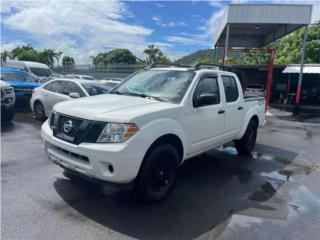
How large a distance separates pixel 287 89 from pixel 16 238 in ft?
89.5

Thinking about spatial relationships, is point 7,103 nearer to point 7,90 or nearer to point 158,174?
point 7,90

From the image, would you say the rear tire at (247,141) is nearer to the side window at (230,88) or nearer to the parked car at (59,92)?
the side window at (230,88)

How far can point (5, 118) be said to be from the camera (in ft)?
31.1

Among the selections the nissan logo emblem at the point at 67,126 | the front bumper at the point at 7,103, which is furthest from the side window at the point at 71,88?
the nissan logo emblem at the point at 67,126

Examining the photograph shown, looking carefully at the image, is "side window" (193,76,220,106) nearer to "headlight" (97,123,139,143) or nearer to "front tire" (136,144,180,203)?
"front tire" (136,144,180,203)

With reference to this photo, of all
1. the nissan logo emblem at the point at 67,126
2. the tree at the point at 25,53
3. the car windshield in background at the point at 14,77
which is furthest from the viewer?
the tree at the point at 25,53

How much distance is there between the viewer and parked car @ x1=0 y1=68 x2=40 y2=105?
462 inches

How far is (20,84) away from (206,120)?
31.0 feet

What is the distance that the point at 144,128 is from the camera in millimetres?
3742

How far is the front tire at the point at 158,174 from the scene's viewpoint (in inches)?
151

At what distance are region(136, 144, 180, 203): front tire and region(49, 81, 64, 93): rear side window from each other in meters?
6.45

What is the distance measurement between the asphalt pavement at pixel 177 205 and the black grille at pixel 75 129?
35.6 inches

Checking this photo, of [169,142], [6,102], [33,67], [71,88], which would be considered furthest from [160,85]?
[33,67]

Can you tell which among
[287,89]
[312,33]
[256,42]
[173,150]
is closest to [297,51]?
[312,33]
